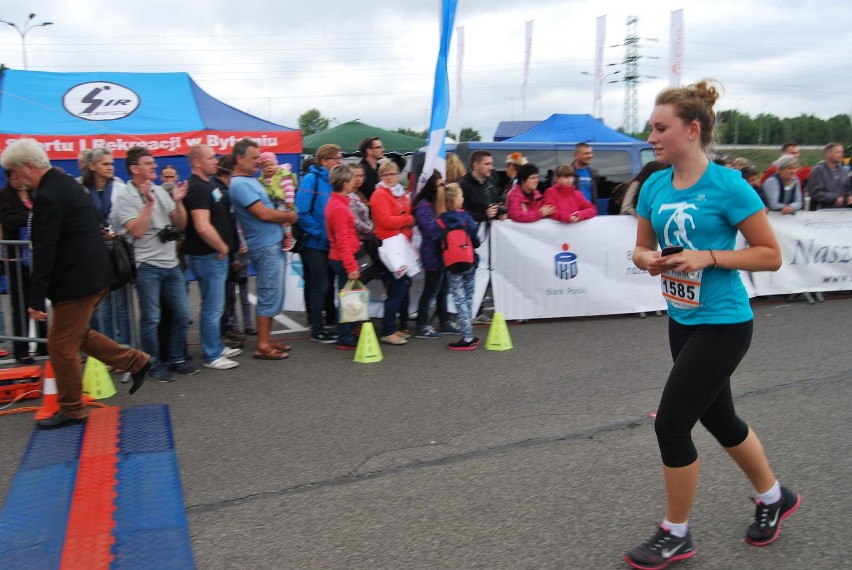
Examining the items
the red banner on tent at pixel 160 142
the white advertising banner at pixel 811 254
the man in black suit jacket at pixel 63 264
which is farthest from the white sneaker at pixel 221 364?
the white advertising banner at pixel 811 254

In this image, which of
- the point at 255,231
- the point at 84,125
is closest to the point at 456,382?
the point at 255,231

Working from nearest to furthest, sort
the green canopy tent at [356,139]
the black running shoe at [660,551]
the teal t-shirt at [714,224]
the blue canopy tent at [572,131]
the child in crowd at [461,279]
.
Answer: the teal t-shirt at [714,224]
the black running shoe at [660,551]
the child in crowd at [461,279]
the blue canopy tent at [572,131]
the green canopy tent at [356,139]

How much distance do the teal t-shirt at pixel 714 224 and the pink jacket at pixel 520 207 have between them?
5194 millimetres

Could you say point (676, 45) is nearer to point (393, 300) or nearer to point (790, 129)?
point (393, 300)

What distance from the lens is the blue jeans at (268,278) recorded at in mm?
6551

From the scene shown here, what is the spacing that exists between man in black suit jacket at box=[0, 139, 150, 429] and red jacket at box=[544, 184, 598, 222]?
5083 millimetres

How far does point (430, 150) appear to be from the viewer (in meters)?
7.58

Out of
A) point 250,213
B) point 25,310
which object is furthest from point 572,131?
point 25,310

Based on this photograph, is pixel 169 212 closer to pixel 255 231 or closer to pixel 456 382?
pixel 255 231

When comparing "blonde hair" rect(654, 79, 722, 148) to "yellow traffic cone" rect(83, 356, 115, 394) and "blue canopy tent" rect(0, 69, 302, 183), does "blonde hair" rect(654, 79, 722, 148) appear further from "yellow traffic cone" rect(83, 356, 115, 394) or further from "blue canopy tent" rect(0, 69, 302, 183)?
"blue canopy tent" rect(0, 69, 302, 183)

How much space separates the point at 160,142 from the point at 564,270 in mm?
6996

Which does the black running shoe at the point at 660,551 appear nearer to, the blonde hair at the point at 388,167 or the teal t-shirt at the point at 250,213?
the teal t-shirt at the point at 250,213

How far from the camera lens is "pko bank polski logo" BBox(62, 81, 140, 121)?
1150 centimetres

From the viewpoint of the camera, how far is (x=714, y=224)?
2.81 meters
